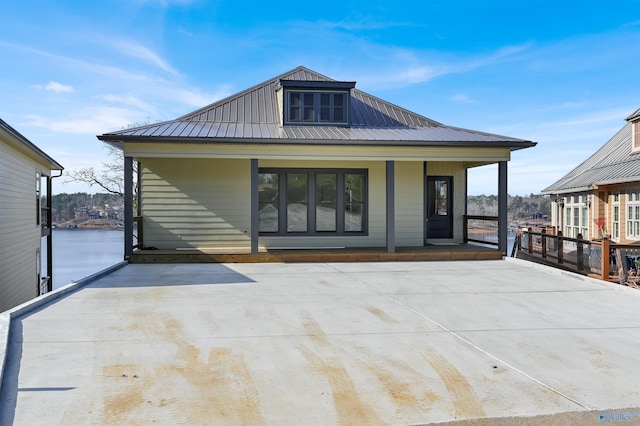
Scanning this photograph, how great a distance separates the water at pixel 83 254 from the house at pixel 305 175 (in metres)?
27.5

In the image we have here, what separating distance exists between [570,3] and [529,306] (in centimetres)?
1577

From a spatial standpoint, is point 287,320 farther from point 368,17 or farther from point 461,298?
point 368,17

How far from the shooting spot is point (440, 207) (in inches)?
593

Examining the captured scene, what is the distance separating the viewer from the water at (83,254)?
47781 mm

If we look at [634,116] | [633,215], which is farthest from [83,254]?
[634,116]

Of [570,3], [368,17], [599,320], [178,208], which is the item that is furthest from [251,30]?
[599,320]

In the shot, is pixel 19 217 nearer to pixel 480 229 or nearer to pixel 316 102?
pixel 316 102

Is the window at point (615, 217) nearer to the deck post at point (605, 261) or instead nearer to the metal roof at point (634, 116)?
the metal roof at point (634, 116)

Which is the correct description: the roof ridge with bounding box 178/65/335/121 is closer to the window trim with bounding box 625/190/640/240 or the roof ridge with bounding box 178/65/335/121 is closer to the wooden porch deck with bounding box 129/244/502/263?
the wooden porch deck with bounding box 129/244/502/263

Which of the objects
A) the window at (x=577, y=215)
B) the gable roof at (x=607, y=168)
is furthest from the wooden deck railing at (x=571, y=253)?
the window at (x=577, y=215)

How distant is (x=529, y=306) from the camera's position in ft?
24.1

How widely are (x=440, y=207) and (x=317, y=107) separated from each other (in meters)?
4.93

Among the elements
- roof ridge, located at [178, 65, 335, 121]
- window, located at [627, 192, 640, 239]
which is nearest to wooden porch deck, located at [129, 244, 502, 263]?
roof ridge, located at [178, 65, 335, 121]

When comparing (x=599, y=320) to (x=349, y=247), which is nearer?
(x=599, y=320)
